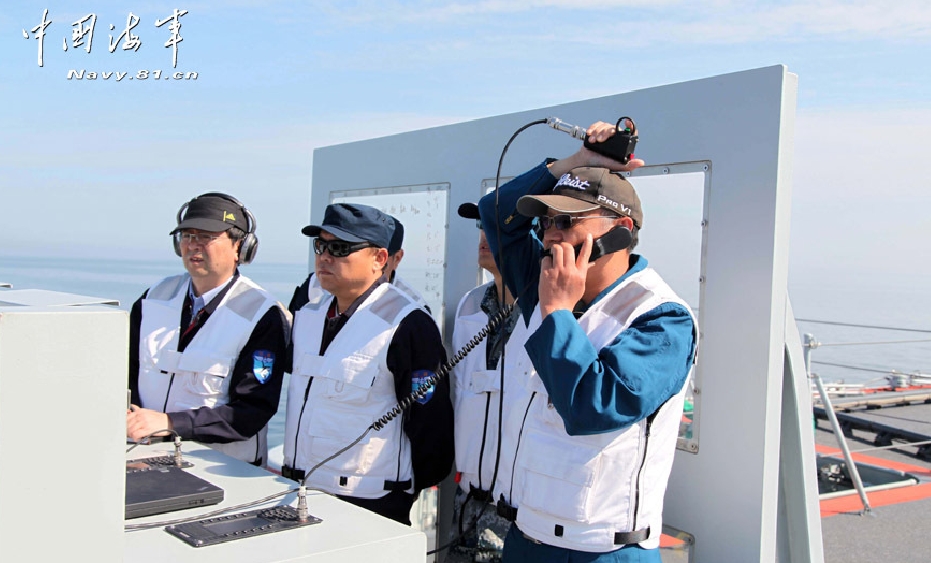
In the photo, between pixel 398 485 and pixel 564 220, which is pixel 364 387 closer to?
pixel 398 485

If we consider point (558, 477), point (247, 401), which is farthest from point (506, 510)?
point (247, 401)

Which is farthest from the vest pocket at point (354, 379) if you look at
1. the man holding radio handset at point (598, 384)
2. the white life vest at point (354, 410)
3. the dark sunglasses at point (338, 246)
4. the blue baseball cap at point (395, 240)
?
the man holding radio handset at point (598, 384)

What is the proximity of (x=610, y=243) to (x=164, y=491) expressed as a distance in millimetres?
1296

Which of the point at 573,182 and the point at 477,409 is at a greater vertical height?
the point at 573,182

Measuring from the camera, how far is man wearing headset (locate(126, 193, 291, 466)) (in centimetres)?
323

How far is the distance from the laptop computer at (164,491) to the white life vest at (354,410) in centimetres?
98

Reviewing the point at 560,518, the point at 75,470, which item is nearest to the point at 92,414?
the point at 75,470

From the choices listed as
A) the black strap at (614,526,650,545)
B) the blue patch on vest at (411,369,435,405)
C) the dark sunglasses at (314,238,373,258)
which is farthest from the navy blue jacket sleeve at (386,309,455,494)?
the black strap at (614,526,650,545)

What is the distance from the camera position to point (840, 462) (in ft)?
24.5

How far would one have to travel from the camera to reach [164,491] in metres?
2.01

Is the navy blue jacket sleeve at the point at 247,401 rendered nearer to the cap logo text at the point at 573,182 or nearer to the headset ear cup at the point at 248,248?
the headset ear cup at the point at 248,248

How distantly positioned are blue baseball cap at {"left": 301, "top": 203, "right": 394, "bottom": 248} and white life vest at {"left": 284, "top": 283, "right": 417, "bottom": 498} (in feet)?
0.82

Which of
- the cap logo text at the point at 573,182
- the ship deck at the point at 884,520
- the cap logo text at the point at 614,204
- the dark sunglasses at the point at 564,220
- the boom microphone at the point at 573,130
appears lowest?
the ship deck at the point at 884,520

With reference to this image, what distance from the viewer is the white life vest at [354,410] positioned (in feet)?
10.4
